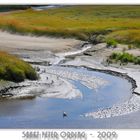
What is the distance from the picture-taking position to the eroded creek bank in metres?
8.58

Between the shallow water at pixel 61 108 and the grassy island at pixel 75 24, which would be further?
the grassy island at pixel 75 24

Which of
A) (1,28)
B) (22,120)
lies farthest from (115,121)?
(1,28)

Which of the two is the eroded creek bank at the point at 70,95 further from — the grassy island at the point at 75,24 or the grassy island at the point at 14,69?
the grassy island at the point at 75,24

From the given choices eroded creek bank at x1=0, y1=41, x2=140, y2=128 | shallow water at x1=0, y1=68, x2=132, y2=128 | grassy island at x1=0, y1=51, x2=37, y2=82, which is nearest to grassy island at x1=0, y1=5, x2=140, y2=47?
eroded creek bank at x1=0, y1=41, x2=140, y2=128

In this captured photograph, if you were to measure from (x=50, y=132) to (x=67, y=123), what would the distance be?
224 mm

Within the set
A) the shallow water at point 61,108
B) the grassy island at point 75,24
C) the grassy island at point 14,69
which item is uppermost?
the grassy island at point 75,24

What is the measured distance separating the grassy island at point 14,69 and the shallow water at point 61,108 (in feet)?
1.10

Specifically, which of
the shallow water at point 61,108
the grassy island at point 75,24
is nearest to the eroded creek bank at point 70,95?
the shallow water at point 61,108

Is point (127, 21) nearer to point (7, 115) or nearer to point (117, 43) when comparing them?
point (117, 43)

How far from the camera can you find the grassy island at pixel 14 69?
898cm

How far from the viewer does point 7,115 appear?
865 centimetres

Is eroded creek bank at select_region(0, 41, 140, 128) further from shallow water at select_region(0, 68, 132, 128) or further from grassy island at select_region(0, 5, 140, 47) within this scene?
grassy island at select_region(0, 5, 140, 47)

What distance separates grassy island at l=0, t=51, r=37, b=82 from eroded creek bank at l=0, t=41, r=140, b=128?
0.24 feet

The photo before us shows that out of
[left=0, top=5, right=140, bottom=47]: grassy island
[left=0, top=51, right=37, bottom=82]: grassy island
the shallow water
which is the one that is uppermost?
[left=0, top=5, right=140, bottom=47]: grassy island
